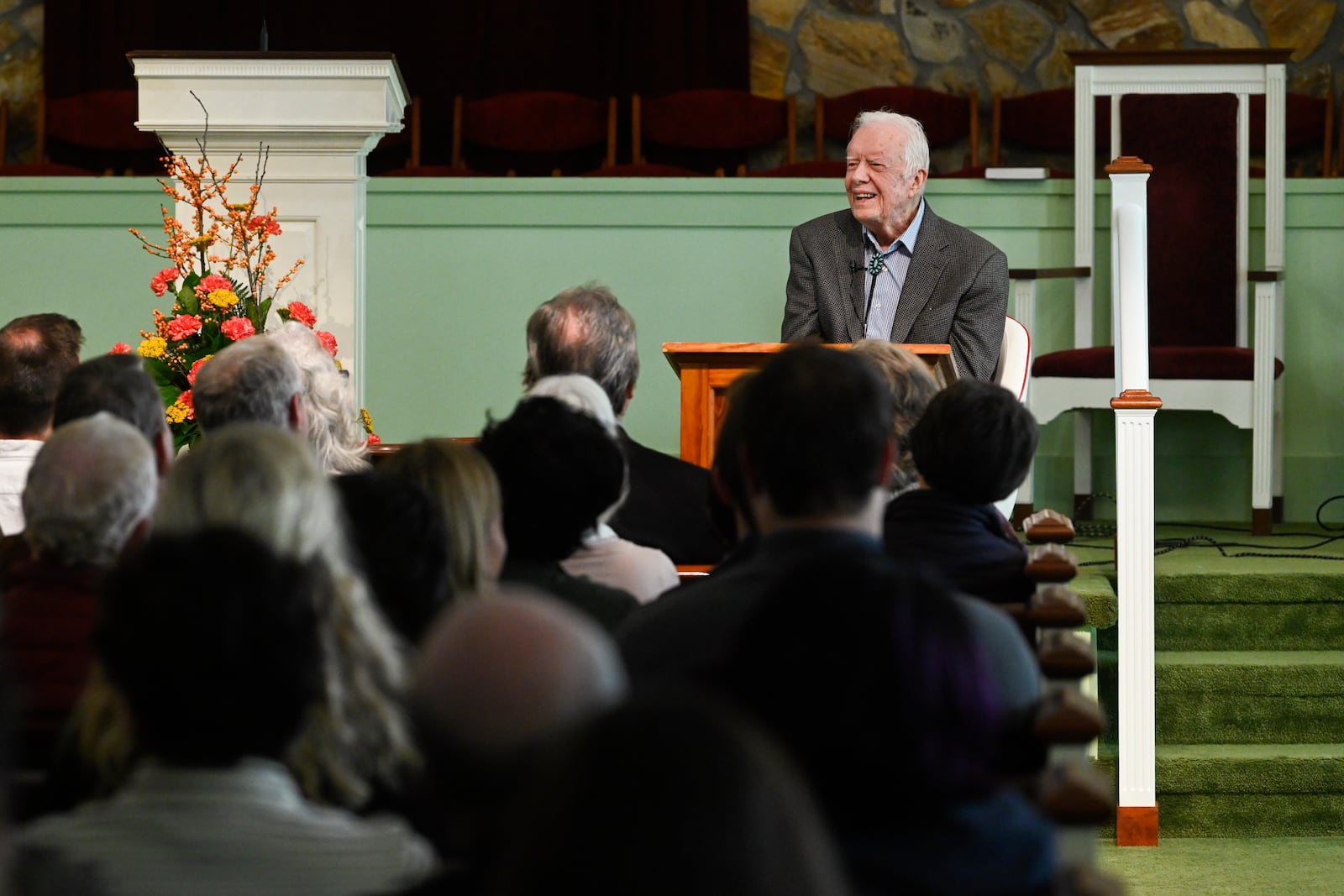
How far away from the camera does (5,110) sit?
7.27 m

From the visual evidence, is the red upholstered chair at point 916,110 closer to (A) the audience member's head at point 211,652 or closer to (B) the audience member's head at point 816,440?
(B) the audience member's head at point 816,440

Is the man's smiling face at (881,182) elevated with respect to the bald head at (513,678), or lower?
elevated

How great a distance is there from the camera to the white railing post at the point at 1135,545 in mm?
3949

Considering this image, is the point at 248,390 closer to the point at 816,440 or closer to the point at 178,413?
the point at 178,413

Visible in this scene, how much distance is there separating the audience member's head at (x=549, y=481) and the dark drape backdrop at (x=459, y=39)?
17.6 feet

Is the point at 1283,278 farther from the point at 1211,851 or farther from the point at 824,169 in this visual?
the point at 1211,851

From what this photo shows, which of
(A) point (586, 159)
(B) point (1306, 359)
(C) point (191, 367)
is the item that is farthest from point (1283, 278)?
(C) point (191, 367)

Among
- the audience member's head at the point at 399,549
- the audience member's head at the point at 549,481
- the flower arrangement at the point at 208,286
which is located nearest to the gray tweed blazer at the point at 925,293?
the flower arrangement at the point at 208,286

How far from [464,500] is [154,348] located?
195cm

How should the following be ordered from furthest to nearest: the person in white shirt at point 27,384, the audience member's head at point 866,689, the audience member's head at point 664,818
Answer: the person in white shirt at point 27,384, the audience member's head at point 866,689, the audience member's head at point 664,818

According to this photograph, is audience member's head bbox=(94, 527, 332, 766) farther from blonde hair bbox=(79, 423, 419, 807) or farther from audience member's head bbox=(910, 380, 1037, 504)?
audience member's head bbox=(910, 380, 1037, 504)

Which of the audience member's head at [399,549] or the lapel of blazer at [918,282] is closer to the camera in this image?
the audience member's head at [399,549]

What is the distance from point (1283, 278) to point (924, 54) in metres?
2.42

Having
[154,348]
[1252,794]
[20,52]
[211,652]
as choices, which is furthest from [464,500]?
[20,52]
